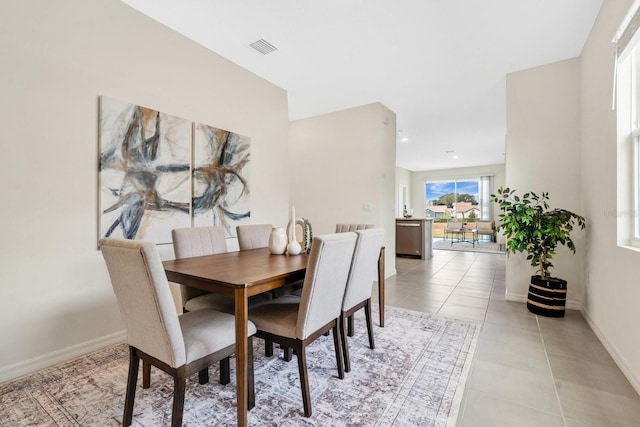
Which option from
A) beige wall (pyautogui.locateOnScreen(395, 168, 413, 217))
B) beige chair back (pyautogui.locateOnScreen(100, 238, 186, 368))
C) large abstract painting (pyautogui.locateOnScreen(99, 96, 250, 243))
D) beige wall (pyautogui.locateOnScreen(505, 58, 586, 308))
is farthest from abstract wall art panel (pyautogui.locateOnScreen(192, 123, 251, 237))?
beige wall (pyautogui.locateOnScreen(395, 168, 413, 217))

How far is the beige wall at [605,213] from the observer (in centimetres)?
184

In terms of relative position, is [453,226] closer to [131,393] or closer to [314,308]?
[314,308]

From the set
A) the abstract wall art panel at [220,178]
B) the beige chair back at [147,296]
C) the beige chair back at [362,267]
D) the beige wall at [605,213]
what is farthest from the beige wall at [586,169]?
the abstract wall art panel at [220,178]

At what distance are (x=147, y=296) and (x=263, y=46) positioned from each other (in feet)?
8.58

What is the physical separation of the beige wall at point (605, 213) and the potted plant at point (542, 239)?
0.19 metres

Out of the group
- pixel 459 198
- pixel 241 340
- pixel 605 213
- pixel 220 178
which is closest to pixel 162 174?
pixel 220 178

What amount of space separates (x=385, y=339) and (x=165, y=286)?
1.83 metres

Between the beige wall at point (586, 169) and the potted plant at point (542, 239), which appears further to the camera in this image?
the potted plant at point (542, 239)

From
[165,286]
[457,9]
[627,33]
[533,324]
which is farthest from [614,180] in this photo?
[165,286]

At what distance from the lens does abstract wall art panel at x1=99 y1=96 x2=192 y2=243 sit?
2236 millimetres

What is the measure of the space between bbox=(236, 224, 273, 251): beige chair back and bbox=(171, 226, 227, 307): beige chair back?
0.19 metres

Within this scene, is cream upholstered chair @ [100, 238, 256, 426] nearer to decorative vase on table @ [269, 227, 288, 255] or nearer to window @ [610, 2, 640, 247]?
decorative vase on table @ [269, 227, 288, 255]

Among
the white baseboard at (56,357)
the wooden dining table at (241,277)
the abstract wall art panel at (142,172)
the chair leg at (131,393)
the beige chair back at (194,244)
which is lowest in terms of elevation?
the white baseboard at (56,357)

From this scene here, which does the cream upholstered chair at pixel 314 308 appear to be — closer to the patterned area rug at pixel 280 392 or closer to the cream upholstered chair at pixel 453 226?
the patterned area rug at pixel 280 392
